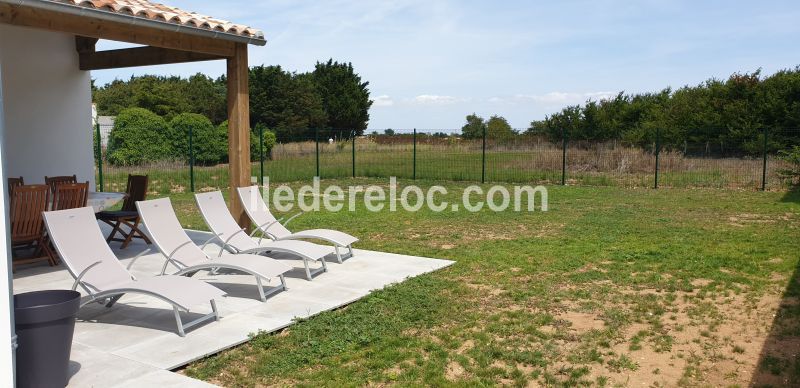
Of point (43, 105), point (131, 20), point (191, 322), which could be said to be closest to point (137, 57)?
point (43, 105)

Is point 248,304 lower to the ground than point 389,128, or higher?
lower

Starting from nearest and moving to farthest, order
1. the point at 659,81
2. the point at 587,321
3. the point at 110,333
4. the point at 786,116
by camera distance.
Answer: the point at 110,333 → the point at 587,321 → the point at 786,116 → the point at 659,81

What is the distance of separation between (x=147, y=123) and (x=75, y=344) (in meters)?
Answer: 20.1

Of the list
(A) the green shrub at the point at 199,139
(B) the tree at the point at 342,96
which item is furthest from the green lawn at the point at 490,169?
(B) the tree at the point at 342,96

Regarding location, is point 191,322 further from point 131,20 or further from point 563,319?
point 131,20

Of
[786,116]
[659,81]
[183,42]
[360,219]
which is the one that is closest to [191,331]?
[183,42]

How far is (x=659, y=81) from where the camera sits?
106ft

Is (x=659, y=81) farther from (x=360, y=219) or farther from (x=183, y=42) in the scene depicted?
(x=183, y=42)

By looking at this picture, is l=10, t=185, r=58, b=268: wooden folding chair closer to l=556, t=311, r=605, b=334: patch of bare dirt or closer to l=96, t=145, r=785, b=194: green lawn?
l=556, t=311, r=605, b=334: patch of bare dirt

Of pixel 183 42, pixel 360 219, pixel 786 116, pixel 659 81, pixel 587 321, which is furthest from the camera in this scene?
pixel 659 81

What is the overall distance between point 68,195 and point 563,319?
6047 mm

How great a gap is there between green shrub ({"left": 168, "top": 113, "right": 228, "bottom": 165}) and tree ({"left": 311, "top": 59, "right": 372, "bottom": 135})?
1014 inches

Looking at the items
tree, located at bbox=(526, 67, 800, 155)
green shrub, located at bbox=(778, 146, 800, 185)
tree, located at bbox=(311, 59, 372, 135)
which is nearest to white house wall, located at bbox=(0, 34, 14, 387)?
tree, located at bbox=(526, 67, 800, 155)

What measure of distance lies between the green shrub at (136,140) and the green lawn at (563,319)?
1409 centimetres
